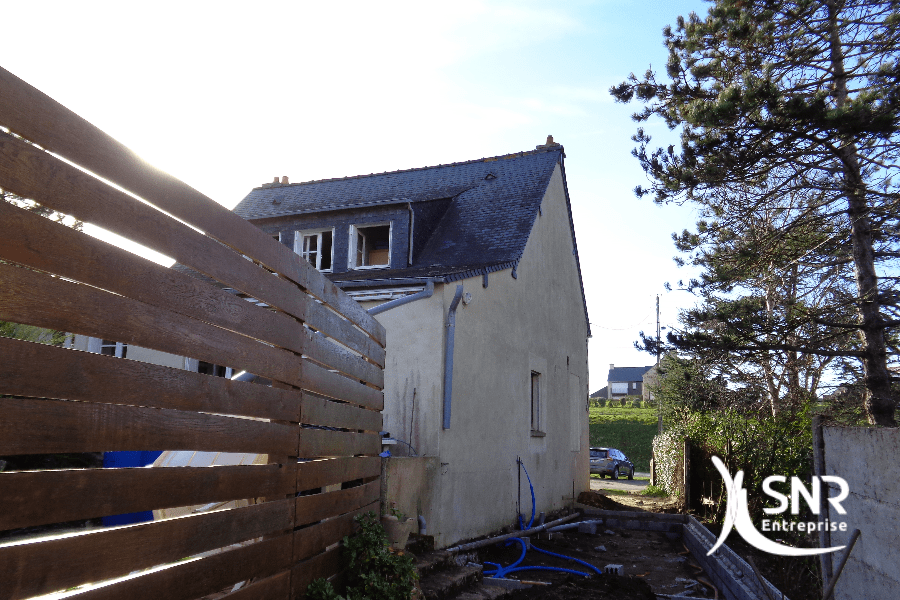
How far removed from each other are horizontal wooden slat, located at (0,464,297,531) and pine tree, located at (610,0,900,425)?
7.20 metres

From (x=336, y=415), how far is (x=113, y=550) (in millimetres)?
2028

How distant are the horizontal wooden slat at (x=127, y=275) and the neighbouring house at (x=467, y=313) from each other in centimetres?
403

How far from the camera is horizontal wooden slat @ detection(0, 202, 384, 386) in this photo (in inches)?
74.7

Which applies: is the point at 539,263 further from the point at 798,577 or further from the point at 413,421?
the point at 798,577

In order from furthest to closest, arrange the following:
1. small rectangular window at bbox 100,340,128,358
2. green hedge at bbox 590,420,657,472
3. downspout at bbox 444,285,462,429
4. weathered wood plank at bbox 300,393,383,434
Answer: green hedge at bbox 590,420,657,472 < small rectangular window at bbox 100,340,128,358 < downspout at bbox 444,285,462,429 < weathered wood plank at bbox 300,393,383,434

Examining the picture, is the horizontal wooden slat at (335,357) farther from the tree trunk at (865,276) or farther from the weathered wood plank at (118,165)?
the tree trunk at (865,276)

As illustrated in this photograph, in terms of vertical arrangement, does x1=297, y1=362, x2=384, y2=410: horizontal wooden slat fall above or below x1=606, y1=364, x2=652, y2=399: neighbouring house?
below

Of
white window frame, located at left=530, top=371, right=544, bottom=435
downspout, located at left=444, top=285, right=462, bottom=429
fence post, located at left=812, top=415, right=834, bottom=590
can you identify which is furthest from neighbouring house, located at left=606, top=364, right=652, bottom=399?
fence post, located at left=812, top=415, right=834, bottom=590

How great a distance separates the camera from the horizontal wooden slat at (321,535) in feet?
11.3

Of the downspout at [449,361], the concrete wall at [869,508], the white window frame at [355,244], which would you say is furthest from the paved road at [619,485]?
the concrete wall at [869,508]

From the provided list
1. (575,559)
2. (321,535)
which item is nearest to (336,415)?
(321,535)

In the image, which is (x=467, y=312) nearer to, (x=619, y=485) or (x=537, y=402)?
(x=537, y=402)

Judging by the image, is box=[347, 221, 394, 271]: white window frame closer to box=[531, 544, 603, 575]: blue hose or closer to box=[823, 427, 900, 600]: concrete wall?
box=[531, 544, 603, 575]: blue hose

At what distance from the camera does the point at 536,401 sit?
12.4m
